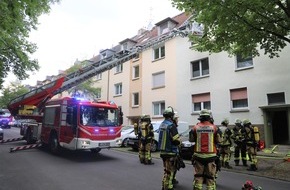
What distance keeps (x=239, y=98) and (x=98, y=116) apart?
416 inches

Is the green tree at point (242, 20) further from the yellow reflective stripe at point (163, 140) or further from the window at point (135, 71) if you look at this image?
the window at point (135, 71)

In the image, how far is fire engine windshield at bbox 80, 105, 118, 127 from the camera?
1102cm

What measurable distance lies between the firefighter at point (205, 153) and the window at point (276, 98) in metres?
12.2

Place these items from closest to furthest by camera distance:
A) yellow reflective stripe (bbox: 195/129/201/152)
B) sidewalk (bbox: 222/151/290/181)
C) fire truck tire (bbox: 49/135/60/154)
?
yellow reflective stripe (bbox: 195/129/201/152) < sidewalk (bbox: 222/151/290/181) < fire truck tire (bbox: 49/135/60/154)

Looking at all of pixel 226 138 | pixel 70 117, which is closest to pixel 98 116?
pixel 70 117

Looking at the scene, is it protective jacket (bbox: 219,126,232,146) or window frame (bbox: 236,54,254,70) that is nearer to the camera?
protective jacket (bbox: 219,126,232,146)

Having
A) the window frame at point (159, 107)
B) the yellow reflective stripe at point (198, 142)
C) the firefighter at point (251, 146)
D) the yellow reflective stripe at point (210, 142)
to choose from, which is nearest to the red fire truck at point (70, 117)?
the firefighter at point (251, 146)

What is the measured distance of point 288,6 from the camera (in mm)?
9172

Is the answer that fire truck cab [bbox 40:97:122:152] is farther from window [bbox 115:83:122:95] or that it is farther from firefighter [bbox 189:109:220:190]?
window [bbox 115:83:122:95]

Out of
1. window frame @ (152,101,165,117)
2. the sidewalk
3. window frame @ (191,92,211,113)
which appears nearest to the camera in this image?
the sidewalk

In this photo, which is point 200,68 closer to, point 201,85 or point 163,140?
point 201,85

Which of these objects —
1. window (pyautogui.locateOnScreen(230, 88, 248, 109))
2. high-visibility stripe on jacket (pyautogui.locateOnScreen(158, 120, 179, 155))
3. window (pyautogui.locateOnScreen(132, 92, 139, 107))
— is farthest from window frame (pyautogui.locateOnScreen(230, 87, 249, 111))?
high-visibility stripe on jacket (pyautogui.locateOnScreen(158, 120, 179, 155))

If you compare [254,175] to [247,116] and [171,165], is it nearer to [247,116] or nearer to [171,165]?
[171,165]

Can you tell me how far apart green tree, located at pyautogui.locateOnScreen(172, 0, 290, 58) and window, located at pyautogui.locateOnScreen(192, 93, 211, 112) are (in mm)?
9258
